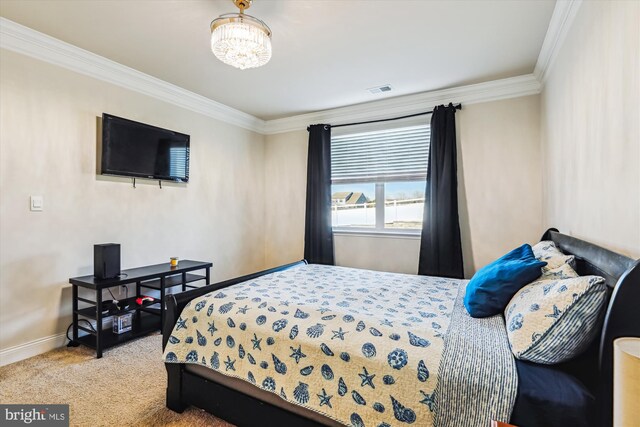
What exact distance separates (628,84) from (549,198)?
67.9 inches

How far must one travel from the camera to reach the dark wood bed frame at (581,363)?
39.1 inches

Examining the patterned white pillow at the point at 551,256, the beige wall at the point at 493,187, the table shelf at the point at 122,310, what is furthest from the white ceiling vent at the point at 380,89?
the table shelf at the point at 122,310

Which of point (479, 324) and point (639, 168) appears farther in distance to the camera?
point (479, 324)

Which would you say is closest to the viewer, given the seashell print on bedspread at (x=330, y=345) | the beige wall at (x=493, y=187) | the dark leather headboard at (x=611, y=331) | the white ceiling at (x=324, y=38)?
the dark leather headboard at (x=611, y=331)

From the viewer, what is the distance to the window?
12.7 feet

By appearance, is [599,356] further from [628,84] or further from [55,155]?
[55,155]

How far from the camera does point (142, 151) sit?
3.21 m

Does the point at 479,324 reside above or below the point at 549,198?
below

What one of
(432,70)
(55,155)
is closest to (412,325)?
(432,70)

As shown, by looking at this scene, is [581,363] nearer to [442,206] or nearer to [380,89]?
[442,206]

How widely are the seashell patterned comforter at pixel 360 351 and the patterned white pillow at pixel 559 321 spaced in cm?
10

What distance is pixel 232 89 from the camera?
11.8ft

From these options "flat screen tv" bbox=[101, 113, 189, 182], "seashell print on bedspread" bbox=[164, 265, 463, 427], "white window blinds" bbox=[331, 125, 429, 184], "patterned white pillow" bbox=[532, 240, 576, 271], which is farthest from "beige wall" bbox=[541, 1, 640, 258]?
"flat screen tv" bbox=[101, 113, 189, 182]

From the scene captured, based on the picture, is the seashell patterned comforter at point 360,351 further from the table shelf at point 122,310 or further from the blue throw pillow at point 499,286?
the table shelf at point 122,310
